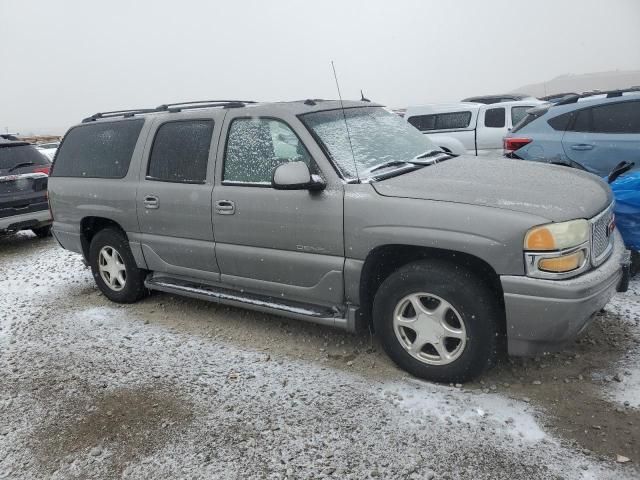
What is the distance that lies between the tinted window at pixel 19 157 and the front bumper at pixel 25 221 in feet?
2.63

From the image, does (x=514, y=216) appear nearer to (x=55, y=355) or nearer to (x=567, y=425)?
(x=567, y=425)

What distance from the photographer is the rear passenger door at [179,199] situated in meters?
4.04

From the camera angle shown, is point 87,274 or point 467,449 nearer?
point 467,449

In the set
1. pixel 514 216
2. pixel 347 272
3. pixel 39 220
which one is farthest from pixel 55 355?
pixel 39 220

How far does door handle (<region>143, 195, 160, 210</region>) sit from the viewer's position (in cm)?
431

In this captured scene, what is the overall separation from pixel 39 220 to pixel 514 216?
290 inches

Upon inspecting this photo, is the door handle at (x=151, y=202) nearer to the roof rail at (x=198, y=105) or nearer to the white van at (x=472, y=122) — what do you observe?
the roof rail at (x=198, y=105)

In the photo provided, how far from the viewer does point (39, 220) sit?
307 inches

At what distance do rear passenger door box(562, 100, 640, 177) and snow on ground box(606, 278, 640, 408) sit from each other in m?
1.72

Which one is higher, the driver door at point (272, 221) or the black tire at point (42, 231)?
the driver door at point (272, 221)

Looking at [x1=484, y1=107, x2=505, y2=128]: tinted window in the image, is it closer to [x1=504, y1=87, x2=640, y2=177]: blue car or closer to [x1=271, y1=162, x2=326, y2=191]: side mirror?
[x1=504, y1=87, x2=640, y2=177]: blue car

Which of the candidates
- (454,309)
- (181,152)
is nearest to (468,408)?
(454,309)

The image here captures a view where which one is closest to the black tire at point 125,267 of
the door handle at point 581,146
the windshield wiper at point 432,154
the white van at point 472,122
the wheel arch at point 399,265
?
the wheel arch at point 399,265

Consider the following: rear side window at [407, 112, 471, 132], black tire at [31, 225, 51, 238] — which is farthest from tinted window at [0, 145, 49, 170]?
rear side window at [407, 112, 471, 132]
